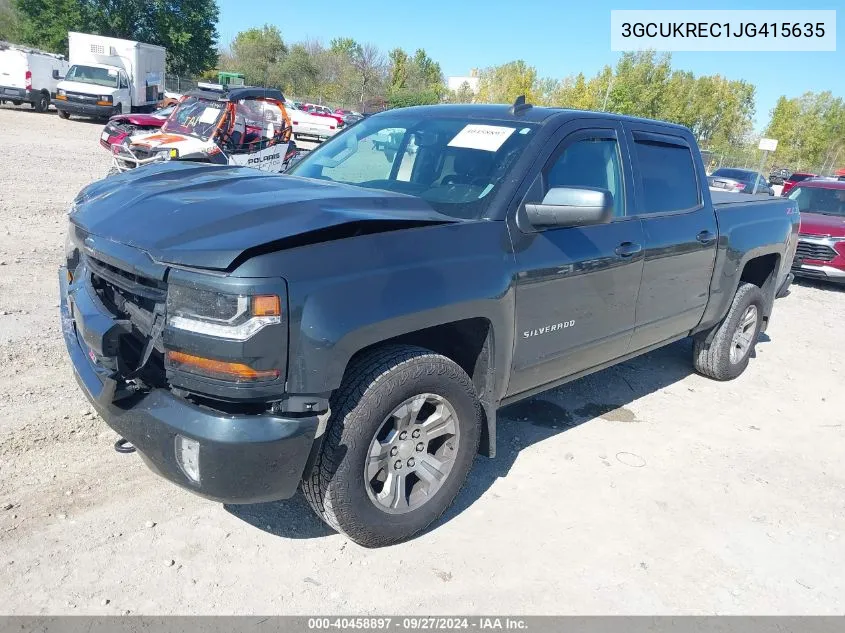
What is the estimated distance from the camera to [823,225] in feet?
34.4

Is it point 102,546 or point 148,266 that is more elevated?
point 148,266

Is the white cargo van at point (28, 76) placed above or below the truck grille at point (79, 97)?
above

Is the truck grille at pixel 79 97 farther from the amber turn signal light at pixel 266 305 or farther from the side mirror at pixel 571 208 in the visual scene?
the amber turn signal light at pixel 266 305

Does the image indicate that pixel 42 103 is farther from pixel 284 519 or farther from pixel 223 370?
pixel 223 370

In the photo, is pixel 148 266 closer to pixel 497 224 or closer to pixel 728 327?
pixel 497 224

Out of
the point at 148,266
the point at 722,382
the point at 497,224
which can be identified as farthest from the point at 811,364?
the point at 148,266

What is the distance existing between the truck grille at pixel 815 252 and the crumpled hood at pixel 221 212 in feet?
30.2

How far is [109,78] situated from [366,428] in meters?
27.6

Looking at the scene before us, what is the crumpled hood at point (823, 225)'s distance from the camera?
10.3 metres

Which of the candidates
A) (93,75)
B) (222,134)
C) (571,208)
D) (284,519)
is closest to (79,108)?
(93,75)

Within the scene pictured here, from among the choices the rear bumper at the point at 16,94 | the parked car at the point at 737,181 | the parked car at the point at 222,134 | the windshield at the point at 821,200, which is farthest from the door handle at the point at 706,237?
the rear bumper at the point at 16,94

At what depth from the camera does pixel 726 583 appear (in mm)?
3068

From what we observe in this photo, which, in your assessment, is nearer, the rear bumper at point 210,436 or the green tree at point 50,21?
the rear bumper at point 210,436

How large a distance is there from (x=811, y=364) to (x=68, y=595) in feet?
21.2
